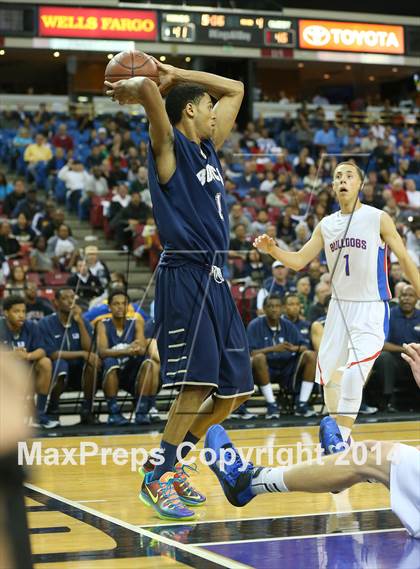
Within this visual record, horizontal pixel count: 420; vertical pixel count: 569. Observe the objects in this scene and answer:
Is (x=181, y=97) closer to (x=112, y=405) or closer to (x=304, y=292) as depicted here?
(x=112, y=405)

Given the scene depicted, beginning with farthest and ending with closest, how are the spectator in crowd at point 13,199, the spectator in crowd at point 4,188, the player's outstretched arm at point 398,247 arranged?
the spectator in crowd at point 4,188 → the spectator in crowd at point 13,199 → the player's outstretched arm at point 398,247

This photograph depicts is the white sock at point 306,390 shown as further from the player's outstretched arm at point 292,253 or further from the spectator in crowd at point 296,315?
the player's outstretched arm at point 292,253

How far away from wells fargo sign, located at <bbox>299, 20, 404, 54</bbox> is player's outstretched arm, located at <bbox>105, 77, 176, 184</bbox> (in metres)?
18.9

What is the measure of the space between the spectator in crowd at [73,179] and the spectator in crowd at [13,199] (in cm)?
95

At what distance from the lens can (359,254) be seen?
21.9ft

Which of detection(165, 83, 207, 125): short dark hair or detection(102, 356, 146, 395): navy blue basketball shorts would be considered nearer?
detection(165, 83, 207, 125): short dark hair

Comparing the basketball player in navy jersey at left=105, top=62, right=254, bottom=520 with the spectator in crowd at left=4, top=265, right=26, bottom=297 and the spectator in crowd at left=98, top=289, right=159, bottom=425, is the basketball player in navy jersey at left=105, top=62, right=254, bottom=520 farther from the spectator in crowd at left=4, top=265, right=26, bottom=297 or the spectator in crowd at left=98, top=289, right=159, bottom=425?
the spectator in crowd at left=4, top=265, right=26, bottom=297

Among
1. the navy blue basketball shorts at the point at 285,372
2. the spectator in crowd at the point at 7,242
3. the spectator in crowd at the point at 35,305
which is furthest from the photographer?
the spectator in crowd at the point at 7,242

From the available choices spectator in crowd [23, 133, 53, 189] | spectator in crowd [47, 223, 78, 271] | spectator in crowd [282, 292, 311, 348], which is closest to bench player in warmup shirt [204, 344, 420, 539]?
spectator in crowd [282, 292, 311, 348]

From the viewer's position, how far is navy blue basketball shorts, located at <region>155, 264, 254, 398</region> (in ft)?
16.6

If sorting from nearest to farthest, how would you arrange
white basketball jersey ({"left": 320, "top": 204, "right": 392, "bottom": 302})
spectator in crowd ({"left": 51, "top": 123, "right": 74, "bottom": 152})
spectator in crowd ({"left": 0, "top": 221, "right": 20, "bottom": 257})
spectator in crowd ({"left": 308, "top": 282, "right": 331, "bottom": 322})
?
white basketball jersey ({"left": 320, "top": 204, "right": 392, "bottom": 302})
spectator in crowd ({"left": 308, "top": 282, "right": 331, "bottom": 322})
spectator in crowd ({"left": 0, "top": 221, "right": 20, "bottom": 257})
spectator in crowd ({"left": 51, "top": 123, "right": 74, "bottom": 152})

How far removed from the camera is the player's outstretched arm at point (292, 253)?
5820mm

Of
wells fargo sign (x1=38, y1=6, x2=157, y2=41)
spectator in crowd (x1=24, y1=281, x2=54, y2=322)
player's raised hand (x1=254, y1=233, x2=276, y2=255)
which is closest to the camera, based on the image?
player's raised hand (x1=254, y1=233, x2=276, y2=255)

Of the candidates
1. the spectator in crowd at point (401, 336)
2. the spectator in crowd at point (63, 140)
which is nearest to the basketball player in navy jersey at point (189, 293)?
the spectator in crowd at point (401, 336)
